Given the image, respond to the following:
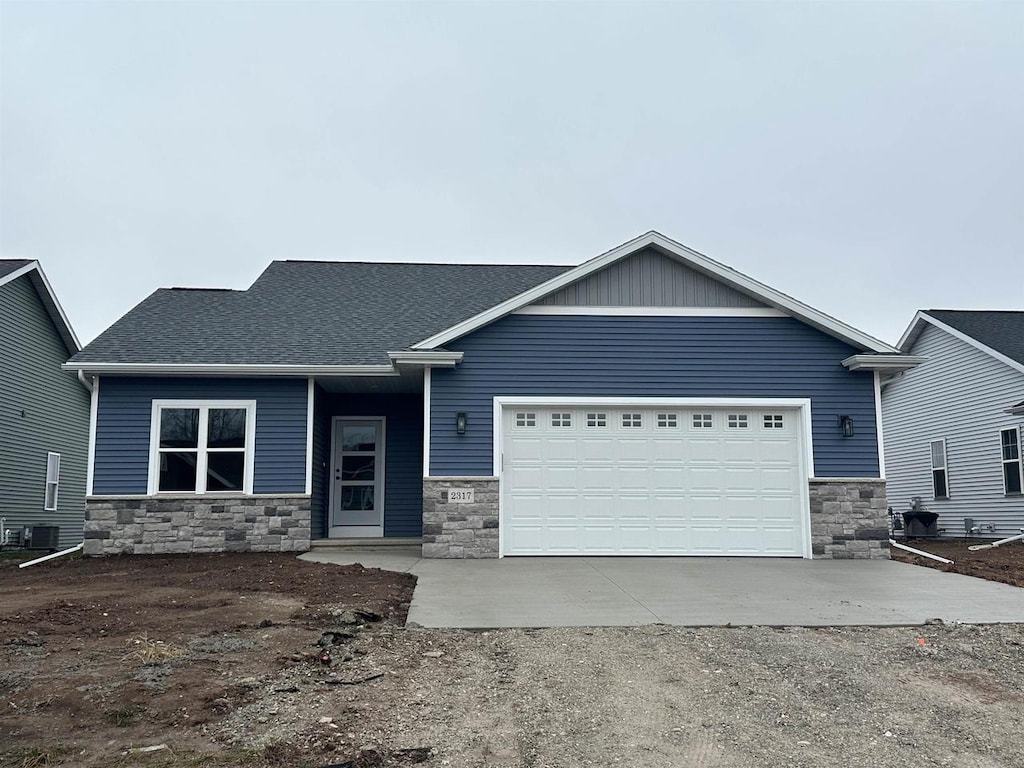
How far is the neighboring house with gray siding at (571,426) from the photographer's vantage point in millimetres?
11867

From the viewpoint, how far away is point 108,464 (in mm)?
12562

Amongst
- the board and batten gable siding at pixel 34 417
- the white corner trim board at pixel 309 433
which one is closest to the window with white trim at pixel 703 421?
the white corner trim board at pixel 309 433

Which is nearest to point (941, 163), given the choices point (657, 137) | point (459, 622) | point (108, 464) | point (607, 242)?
point (657, 137)

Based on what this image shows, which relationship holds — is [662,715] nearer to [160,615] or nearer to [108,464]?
[160,615]

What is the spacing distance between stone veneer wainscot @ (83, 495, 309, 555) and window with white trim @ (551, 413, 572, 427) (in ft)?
13.7

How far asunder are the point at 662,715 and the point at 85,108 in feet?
57.9

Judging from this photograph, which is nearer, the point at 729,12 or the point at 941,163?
the point at 729,12

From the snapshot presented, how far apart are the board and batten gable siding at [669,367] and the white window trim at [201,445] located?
3157 mm

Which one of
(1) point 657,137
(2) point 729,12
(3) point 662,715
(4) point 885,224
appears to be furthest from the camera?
(4) point 885,224

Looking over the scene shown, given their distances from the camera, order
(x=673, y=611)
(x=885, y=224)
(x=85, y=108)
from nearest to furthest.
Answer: (x=673, y=611)
(x=85, y=108)
(x=885, y=224)

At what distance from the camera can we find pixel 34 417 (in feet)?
58.6

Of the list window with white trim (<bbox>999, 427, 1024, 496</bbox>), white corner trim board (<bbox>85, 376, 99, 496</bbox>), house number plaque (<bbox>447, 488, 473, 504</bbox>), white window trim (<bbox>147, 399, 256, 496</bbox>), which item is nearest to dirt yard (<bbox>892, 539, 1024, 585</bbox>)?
window with white trim (<bbox>999, 427, 1024, 496</bbox>)

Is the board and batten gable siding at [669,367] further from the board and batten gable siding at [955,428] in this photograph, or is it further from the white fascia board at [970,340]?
the white fascia board at [970,340]

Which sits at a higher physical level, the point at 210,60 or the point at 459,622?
the point at 210,60
